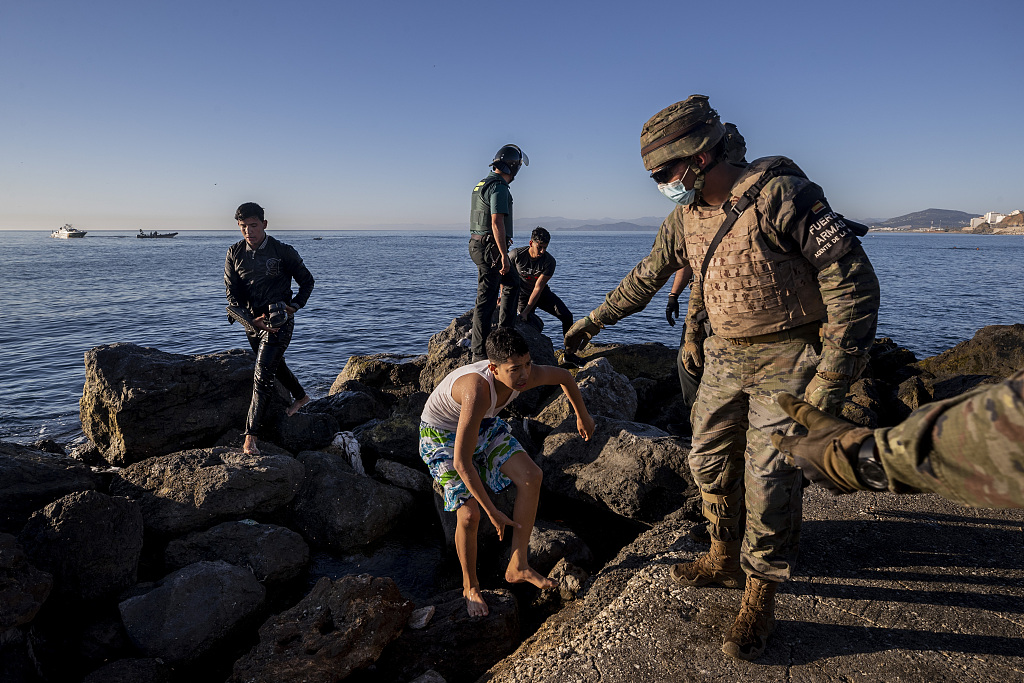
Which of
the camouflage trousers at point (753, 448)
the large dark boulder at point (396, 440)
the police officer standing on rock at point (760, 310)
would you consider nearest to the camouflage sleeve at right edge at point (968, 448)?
the police officer standing on rock at point (760, 310)

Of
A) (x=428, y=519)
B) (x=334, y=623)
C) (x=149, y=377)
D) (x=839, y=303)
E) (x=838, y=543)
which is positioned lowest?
(x=428, y=519)

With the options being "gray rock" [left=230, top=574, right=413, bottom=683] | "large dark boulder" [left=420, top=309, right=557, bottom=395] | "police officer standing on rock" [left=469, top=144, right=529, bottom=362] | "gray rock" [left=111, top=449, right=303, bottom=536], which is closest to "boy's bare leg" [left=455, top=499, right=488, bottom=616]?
"gray rock" [left=230, top=574, right=413, bottom=683]

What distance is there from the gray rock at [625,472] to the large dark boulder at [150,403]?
400cm

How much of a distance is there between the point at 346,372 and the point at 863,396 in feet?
27.1

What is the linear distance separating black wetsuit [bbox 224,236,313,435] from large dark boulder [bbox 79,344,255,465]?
0.99 metres

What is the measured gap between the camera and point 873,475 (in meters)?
1.47

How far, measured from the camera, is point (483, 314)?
742 centimetres

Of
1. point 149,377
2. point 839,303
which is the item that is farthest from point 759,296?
point 149,377

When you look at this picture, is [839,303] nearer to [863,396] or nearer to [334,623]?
[334,623]

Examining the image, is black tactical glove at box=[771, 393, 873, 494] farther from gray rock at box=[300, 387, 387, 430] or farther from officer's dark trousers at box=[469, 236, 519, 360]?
gray rock at box=[300, 387, 387, 430]

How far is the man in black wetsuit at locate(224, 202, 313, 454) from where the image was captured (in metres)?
5.96

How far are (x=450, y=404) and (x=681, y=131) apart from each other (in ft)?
6.80

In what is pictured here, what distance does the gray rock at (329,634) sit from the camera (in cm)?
321

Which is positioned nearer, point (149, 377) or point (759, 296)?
point (759, 296)
